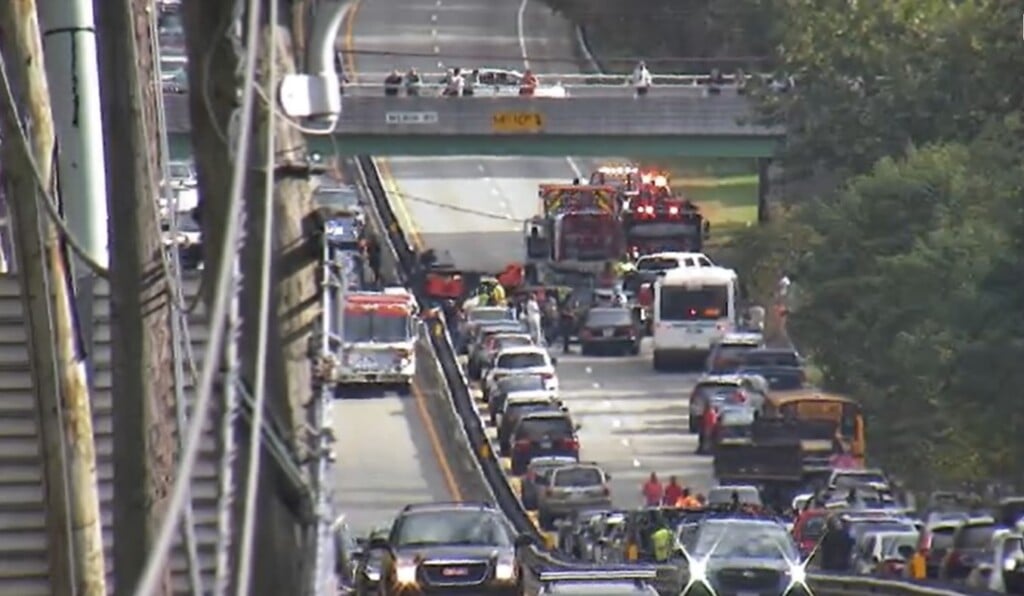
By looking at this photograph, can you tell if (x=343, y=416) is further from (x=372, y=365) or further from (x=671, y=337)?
(x=671, y=337)

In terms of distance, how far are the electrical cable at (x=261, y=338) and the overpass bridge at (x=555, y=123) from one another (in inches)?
2850

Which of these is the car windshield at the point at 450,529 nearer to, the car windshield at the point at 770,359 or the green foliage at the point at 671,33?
the car windshield at the point at 770,359

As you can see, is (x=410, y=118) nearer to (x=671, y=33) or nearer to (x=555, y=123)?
(x=555, y=123)

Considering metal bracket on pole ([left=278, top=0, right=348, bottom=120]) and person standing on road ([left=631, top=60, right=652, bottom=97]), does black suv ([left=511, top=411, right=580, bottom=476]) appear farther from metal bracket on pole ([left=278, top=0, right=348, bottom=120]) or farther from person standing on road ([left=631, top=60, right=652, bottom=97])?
metal bracket on pole ([left=278, top=0, right=348, bottom=120])

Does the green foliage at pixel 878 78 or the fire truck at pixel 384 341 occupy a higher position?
the green foliage at pixel 878 78

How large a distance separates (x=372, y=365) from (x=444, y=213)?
108 ft

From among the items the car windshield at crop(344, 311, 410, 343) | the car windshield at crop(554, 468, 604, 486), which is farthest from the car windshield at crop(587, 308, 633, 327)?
the car windshield at crop(554, 468, 604, 486)

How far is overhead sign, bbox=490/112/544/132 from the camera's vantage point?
85750 mm

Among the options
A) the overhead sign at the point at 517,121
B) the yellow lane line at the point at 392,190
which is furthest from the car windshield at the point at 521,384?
the yellow lane line at the point at 392,190

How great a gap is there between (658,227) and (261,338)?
83.2m

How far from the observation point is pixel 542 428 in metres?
63.7

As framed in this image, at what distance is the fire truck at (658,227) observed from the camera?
301 ft

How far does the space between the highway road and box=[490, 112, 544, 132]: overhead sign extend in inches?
275

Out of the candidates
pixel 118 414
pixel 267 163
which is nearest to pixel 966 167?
pixel 118 414
